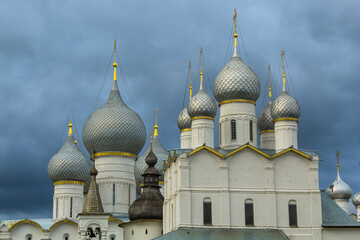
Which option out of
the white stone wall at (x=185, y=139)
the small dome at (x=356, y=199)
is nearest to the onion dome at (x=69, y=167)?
the white stone wall at (x=185, y=139)

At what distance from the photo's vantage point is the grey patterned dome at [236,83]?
3953 centimetres

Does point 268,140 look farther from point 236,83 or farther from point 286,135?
point 236,83

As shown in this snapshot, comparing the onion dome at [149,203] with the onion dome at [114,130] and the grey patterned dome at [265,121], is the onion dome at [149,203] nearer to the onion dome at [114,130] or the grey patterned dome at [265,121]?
the onion dome at [114,130]

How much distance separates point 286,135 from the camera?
3838cm

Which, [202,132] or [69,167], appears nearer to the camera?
[202,132]

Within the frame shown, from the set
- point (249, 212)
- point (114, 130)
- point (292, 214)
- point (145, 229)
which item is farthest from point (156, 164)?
point (292, 214)

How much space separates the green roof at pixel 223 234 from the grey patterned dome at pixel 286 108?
6252 millimetres

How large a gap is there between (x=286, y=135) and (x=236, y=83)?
384 cm

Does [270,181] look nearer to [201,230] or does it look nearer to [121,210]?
[201,230]

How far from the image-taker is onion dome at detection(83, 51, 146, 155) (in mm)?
50406

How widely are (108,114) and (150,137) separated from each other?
5.18 metres

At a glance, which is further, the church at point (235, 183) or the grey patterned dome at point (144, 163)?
the grey patterned dome at point (144, 163)

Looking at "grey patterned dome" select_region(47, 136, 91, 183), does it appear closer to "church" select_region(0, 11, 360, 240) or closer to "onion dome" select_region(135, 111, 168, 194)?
"onion dome" select_region(135, 111, 168, 194)

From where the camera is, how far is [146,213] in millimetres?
42094
